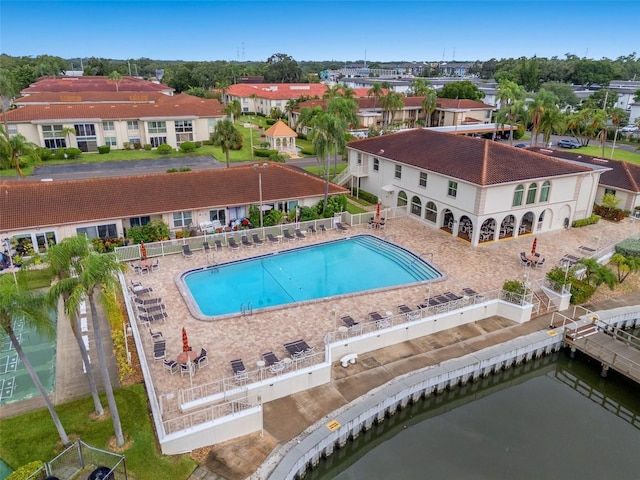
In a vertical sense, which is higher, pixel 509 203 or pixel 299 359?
pixel 509 203

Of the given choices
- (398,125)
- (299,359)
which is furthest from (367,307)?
(398,125)

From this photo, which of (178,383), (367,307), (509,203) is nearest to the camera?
(178,383)

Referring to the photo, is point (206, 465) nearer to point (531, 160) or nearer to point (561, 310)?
point (561, 310)

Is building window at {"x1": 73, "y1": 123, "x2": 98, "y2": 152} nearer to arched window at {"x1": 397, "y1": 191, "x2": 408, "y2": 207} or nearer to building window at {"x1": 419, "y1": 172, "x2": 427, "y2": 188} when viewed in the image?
arched window at {"x1": 397, "y1": 191, "x2": 408, "y2": 207}

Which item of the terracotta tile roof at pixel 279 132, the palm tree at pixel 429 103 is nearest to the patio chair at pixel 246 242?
the terracotta tile roof at pixel 279 132

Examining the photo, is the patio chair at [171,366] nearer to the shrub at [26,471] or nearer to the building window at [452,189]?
the shrub at [26,471]

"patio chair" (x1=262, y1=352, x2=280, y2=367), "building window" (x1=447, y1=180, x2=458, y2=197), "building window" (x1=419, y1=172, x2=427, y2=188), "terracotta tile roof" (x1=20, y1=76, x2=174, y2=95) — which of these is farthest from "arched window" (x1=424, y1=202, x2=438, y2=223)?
"terracotta tile roof" (x1=20, y1=76, x2=174, y2=95)
